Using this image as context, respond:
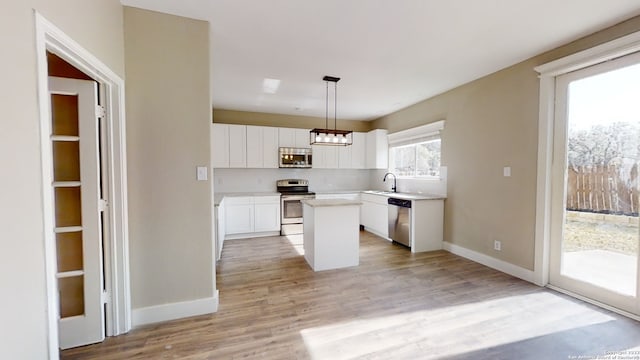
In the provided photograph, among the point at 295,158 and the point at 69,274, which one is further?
the point at 295,158

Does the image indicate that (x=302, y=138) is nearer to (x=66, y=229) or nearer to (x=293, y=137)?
(x=293, y=137)

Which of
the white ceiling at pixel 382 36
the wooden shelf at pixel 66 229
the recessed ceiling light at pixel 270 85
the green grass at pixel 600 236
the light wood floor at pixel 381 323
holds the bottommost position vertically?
the light wood floor at pixel 381 323

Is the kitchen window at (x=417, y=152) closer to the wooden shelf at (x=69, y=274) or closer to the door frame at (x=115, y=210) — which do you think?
the door frame at (x=115, y=210)

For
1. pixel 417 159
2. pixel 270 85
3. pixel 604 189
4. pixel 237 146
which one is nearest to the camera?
pixel 604 189

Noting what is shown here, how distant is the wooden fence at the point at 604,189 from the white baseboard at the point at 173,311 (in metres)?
3.81

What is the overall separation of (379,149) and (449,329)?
13.8 ft

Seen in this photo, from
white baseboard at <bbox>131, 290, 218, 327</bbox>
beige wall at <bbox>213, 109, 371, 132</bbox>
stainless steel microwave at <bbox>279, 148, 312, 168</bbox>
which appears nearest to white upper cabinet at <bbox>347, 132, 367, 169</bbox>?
beige wall at <bbox>213, 109, 371, 132</bbox>

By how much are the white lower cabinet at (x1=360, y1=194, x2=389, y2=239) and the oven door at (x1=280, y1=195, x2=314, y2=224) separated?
4.45 feet

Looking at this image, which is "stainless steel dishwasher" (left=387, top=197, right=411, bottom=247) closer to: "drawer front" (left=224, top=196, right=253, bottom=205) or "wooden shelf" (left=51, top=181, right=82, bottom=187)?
"drawer front" (left=224, top=196, right=253, bottom=205)

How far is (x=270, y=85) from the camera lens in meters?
4.04

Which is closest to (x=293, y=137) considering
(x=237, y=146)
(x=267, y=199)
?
(x=237, y=146)

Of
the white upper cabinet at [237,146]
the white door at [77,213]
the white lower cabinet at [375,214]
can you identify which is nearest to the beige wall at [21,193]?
the white door at [77,213]

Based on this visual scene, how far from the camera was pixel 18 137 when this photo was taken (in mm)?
1040

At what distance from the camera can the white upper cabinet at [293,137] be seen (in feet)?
18.5
